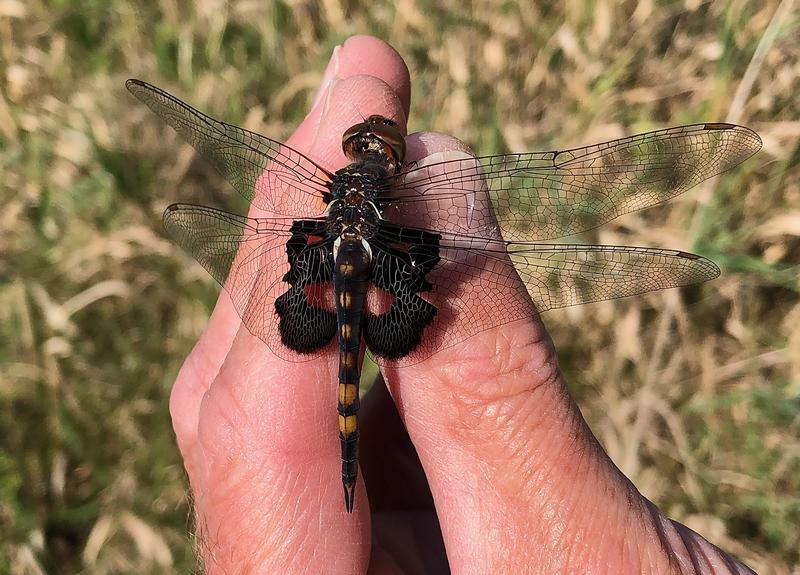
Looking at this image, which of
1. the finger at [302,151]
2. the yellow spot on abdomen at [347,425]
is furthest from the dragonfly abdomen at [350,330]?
the finger at [302,151]

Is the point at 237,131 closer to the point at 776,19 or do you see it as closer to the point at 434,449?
the point at 434,449

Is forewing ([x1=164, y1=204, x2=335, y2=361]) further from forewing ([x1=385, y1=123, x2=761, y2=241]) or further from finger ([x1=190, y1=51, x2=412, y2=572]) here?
forewing ([x1=385, y1=123, x2=761, y2=241])

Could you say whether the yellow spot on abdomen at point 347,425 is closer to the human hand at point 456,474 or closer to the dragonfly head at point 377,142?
the human hand at point 456,474

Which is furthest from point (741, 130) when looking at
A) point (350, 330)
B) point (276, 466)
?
point (276, 466)

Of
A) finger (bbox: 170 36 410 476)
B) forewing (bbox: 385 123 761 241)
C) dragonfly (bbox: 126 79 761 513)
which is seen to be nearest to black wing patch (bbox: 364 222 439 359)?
dragonfly (bbox: 126 79 761 513)

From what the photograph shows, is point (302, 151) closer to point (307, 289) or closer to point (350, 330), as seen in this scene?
point (307, 289)

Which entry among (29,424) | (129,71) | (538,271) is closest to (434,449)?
(538,271)

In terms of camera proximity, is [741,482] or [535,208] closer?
[535,208]
